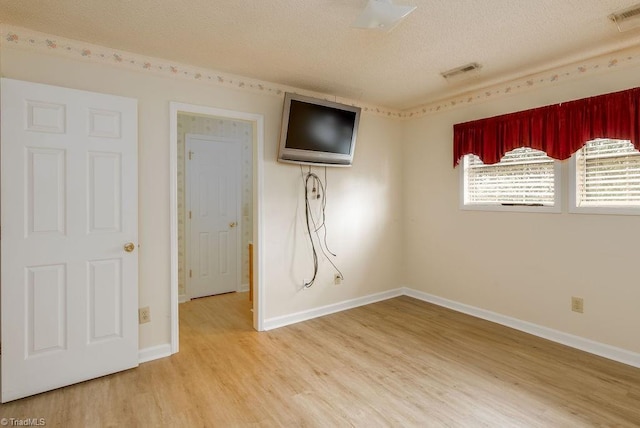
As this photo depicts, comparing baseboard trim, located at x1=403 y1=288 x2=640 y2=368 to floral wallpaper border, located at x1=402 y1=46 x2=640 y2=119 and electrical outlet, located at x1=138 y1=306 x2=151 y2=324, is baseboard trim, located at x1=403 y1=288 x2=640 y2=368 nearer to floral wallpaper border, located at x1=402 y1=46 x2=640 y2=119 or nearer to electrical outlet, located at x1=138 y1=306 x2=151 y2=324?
floral wallpaper border, located at x1=402 y1=46 x2=640 y2=119

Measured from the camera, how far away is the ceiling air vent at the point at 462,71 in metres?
2.91

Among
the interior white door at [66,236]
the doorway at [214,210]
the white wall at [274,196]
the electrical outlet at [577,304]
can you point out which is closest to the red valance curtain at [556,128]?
the white wall at [274,196]

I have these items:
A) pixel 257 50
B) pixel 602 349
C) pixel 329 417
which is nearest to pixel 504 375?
pixel 602 349

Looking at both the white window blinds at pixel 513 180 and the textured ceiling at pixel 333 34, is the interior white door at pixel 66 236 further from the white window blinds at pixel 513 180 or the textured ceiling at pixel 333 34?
the white window blinds at pixel 513 180

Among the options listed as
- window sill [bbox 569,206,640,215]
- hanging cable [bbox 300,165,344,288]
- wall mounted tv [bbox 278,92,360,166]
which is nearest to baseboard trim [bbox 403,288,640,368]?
window sill [bbox 569,206,640,215]

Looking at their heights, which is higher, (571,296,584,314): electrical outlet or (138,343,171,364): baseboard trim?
(571,296,584,314): electrical outlet

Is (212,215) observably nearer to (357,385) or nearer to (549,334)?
(357,385)

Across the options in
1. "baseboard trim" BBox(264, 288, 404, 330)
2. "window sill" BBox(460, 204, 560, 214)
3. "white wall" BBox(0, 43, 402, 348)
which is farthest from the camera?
"baseboard trim" BBox(264, 288, 404, 330)

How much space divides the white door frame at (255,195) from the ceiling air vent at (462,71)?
1.77 metres

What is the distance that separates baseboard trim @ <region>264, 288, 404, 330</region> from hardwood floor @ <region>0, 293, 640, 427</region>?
0.40 ft

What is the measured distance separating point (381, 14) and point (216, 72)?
170 cm

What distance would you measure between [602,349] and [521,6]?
8.76ft

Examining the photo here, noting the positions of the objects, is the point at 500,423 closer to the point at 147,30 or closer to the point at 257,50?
the point at 257,50

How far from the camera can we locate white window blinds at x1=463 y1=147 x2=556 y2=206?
310 cm
